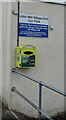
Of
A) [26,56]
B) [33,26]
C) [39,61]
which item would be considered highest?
[33,26]

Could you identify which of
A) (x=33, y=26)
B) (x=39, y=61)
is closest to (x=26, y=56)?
(x=39, y=61)

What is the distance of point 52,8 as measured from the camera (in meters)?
4.30

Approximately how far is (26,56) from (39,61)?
512 millimetres

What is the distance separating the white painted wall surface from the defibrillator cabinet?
0.20m

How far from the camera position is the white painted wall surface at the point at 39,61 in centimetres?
398

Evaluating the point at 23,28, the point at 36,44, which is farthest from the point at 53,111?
the point at 23,28

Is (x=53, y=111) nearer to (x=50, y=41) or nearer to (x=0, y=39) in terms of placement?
(x=50, y=41)

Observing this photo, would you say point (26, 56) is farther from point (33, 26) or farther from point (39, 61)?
point (33, 26)

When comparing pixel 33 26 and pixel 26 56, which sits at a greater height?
pixel 33 26

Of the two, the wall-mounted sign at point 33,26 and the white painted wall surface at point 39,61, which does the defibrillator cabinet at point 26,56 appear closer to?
the white painted wall surface at point 39,61

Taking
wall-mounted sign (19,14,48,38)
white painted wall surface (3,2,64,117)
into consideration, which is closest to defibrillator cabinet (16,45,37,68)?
white painted wall surface (3,2,64,117)

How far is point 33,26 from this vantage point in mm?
4117

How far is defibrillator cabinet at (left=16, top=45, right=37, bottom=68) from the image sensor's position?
3.75 meters

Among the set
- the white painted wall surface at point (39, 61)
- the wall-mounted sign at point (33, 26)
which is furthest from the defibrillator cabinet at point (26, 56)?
the wall-mounted sign at point (33, 26)
